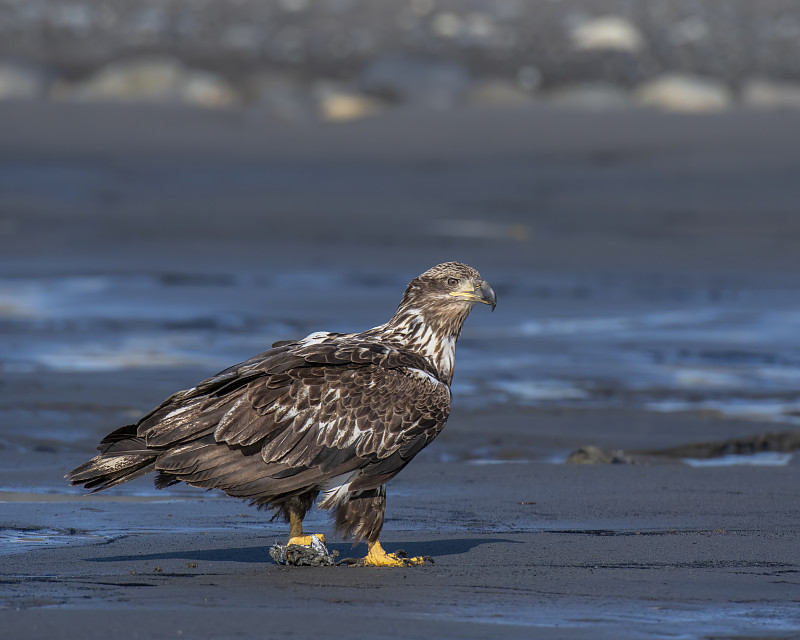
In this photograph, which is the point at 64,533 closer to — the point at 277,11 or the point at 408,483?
the point at 408,483

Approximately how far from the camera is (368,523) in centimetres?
736

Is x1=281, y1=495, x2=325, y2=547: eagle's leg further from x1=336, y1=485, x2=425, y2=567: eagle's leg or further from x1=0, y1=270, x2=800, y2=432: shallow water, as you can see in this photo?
x1=0, y1=270, x2=800, y2=432: shallow water

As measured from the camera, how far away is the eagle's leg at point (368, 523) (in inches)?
288

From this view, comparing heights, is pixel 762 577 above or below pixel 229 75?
below

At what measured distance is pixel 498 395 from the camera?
12.4 metres

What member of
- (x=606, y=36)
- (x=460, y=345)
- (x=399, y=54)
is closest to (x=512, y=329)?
(x=460, y=345)

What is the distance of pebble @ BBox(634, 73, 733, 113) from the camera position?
1261 inches

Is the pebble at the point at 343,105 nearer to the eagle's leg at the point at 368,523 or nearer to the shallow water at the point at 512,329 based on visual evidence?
the shallow water at the point at 512,329

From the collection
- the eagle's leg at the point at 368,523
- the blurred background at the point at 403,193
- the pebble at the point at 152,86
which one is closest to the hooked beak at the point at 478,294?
the eagle's leg at the point at 368,523

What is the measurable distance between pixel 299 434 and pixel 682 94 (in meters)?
26.7

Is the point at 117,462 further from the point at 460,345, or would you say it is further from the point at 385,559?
the point at 460,345

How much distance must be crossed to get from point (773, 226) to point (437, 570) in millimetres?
17823

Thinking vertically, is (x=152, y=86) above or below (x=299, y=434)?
above

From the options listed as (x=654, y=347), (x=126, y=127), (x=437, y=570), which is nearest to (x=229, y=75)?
(x=126, y=127)
